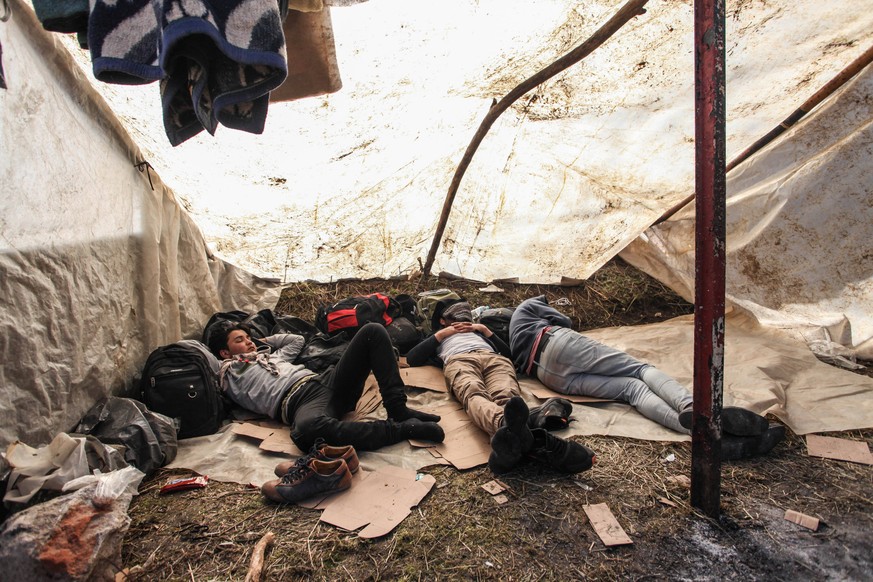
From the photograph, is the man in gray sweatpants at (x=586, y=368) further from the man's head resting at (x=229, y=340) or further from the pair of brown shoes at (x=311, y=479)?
the man's head resting at (x=229, y=340)

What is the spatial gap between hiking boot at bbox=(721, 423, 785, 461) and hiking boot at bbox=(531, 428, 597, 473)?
0.66m

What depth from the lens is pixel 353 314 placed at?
4250 millimetres

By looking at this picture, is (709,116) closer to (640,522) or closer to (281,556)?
(640,522)

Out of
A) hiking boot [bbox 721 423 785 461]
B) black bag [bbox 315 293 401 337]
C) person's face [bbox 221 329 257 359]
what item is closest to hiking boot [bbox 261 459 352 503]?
person's face [bbox 221 329 257 359]

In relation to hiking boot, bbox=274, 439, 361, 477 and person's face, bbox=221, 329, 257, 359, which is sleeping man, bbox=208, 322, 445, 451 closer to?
person's face, bbox=221, 329, 257, 359

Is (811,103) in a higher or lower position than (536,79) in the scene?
lower

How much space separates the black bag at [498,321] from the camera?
4.05 meters

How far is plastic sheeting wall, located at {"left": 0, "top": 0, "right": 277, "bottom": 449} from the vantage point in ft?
7.93

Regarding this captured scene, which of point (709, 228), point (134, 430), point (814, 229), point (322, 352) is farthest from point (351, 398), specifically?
point (814, 229)

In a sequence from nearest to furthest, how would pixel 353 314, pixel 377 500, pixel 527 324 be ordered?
pixel 377 500 < pixel 527 324 < pixel 353 314

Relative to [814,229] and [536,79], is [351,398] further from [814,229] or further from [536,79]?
[814,229]

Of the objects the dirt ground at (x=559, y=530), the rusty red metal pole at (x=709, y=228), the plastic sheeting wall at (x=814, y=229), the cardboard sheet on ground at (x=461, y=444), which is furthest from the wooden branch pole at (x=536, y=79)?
the dirt ground at (x=559, y=530)

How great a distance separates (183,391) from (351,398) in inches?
39.4

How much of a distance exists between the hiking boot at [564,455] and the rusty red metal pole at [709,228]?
49 centimetres
